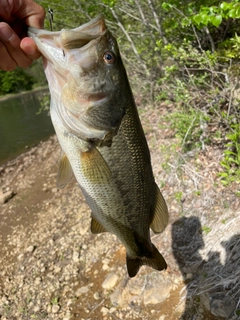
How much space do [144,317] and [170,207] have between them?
66.6 inches

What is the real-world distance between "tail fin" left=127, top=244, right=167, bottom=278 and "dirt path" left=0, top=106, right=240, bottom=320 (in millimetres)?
1206

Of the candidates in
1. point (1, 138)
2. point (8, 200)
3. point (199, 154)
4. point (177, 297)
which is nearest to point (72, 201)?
point (8, 200)

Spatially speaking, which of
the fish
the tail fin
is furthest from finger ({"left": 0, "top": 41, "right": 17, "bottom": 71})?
the tail fin

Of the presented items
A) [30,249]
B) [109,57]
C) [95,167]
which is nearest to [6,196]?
[30,249]

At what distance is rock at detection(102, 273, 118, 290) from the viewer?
4.25m

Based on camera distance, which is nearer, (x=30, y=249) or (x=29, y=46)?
(x=29, y=46)

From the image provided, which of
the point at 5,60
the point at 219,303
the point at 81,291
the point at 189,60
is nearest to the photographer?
the point at 5,60

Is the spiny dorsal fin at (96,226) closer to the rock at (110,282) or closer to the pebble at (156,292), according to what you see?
the pebble at (156,292)

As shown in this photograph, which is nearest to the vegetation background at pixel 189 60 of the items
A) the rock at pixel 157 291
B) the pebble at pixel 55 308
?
the rock at pixel 157 291

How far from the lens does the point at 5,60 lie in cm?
222

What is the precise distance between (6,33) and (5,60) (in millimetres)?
285

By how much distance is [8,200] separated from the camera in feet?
26.2

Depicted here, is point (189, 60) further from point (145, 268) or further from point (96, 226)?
point (96, 226)

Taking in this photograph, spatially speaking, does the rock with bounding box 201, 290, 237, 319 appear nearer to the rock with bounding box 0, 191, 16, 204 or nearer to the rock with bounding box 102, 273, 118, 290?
the rock with bounding box 102, 273, 118, 290
